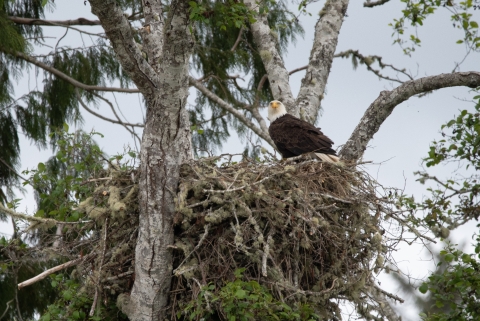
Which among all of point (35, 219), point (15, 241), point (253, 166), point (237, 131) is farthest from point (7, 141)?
point (253, 166)

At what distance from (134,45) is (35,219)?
1431 mm

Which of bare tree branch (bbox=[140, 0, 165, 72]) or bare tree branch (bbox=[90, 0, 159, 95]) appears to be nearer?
bare tree branch (bbox=[90, 0, 159, 95])

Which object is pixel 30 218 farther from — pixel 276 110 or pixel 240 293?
pixel 276 110

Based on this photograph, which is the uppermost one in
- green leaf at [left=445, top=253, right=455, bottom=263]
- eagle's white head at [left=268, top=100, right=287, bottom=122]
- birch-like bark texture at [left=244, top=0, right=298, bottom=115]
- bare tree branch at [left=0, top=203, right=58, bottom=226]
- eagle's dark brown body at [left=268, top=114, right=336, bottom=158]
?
birch-like bark texture at [left=244, top=0, right=298, bottom=115]

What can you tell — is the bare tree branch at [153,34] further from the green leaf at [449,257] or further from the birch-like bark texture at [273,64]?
the green leaf at [449,257]

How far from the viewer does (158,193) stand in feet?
17.0

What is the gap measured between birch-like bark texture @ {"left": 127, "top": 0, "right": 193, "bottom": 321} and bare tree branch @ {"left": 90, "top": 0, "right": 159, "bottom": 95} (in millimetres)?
109

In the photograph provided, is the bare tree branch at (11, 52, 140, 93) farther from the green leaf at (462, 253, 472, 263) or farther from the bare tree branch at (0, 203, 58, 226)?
the green leaf at (462, 253, 472, 263)

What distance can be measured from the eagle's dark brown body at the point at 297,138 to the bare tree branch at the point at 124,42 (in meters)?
1.94

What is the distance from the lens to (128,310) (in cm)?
523

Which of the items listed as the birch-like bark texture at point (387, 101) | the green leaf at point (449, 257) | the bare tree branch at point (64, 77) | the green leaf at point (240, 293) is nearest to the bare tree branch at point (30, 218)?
the green leaf at point (240, 293)

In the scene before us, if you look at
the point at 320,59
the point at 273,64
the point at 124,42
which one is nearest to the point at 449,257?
the point at 320,59

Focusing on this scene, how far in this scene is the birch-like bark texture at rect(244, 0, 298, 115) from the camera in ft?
25.4

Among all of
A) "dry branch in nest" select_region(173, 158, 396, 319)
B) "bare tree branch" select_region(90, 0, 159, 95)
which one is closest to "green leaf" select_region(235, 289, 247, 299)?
"dry branch in nest" select_region(173, 158, 396, 319)
